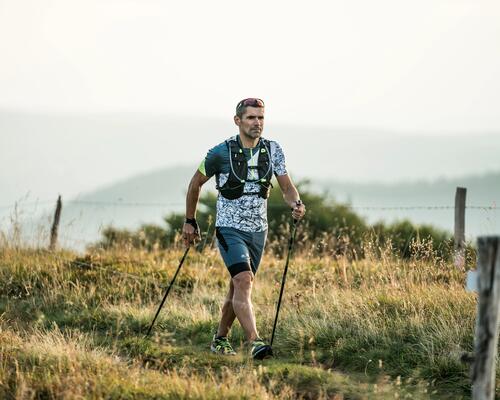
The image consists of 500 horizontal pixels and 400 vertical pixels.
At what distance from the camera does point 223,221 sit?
27.6ft

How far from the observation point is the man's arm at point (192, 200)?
27.6 ft

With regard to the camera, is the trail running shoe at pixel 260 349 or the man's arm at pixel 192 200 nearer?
the trail running shoe at pixel 260 349

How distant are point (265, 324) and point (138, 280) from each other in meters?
2.83

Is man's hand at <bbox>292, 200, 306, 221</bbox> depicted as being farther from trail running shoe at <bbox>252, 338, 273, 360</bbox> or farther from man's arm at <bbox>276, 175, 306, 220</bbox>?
trail running shoe at <bbox>252, 338, 273, 360</bbox>

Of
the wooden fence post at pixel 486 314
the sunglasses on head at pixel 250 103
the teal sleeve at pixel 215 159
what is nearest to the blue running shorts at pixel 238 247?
the teal sleeve at pixel 215 159

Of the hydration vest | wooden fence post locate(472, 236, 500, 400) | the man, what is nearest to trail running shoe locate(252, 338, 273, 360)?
the man

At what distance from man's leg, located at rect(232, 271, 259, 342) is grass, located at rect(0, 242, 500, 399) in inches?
12.6

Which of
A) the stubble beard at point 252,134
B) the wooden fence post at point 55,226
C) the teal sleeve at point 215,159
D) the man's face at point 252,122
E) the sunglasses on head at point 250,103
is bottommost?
the wooden fence post at point 55,226

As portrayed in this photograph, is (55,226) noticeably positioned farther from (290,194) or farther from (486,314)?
(486,314)

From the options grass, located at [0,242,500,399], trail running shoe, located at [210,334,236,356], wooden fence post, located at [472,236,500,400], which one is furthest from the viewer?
trail running shoe, located at [210,334,236,356]

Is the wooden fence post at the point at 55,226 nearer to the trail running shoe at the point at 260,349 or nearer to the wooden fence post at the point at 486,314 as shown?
the trail running shoe at the point at 260,349

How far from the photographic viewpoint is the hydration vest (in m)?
8.27

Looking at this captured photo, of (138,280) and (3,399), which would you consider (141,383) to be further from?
(138,280)

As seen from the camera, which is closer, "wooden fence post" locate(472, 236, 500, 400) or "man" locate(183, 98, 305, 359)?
"wooden fence post" locate(472, 236, 500, 400)
